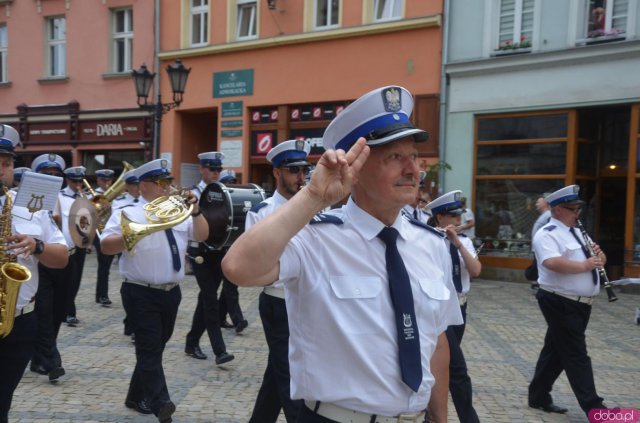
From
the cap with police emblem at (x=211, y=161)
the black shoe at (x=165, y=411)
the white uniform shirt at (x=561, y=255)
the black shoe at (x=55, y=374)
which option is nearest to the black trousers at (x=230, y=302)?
the cap with police emblem at (x=211, y=161)

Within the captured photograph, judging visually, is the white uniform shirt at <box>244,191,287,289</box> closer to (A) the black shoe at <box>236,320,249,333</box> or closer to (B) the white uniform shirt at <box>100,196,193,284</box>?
(B) the white uniform shirt at <box>100,196,193,284</box>

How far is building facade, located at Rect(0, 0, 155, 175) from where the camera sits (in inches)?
719

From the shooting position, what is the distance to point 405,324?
212 centimetres

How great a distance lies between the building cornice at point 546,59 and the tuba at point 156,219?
33.3ft

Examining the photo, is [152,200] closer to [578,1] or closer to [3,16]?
[578,1]

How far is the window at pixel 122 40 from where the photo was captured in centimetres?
1870

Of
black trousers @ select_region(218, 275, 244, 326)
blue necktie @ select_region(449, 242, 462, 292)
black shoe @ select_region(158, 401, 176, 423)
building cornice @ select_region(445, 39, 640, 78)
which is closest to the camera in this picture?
black shoe @ select_region(158, 401, 176, 423)

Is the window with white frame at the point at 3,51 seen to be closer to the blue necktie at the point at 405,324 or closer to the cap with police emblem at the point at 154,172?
the cap with police emblem at the point at 154,172

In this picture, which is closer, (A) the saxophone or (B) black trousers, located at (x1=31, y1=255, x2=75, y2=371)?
(A) the saxophone

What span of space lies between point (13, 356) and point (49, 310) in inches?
108

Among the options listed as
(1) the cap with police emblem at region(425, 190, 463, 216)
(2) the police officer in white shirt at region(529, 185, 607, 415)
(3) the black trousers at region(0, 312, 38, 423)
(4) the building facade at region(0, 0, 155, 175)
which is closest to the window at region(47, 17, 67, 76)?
(4) the building facade at region(0, 0, 155, 175)

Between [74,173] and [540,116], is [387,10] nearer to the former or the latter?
[540,116]

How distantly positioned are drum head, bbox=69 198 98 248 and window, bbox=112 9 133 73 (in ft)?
→ 46.7

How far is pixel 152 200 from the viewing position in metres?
5.13
